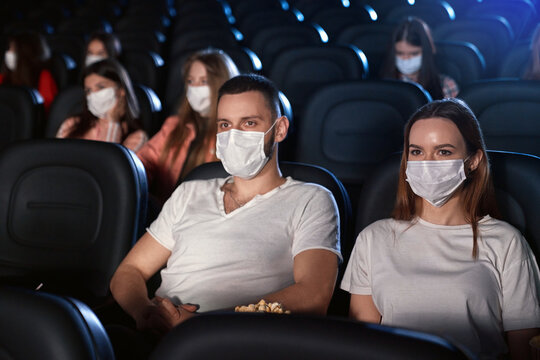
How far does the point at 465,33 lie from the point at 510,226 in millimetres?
3425

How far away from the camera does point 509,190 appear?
Answer: 1.64m

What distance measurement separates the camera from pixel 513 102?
7.61 ft

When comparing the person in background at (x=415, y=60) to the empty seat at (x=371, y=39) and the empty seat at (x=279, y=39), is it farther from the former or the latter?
the empty seat at (x=279, y=39)

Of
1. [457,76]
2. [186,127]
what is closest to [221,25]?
[457,76]

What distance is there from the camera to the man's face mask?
6.31 feet

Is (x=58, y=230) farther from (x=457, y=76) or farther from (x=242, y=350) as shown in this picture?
(x=457, y=76)

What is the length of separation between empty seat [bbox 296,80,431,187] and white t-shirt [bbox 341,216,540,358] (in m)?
0.97

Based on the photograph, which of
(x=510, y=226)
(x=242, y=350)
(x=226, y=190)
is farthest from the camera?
(x=226, y=190)

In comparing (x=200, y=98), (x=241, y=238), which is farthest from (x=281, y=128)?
(x=200, y=98)

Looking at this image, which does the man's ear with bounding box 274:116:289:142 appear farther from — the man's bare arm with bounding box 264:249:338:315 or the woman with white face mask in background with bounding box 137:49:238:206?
the woman with white face mask in background with bounding box 137:49:238:206

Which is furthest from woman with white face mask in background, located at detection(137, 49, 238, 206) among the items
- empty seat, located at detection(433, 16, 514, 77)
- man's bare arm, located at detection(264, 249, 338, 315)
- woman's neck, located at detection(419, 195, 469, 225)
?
empty seat, located at detection(433, 16, 514, 77)

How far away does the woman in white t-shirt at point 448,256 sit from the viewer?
1.48m

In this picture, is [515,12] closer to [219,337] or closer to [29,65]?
[29,65]

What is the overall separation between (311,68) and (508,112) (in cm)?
151
